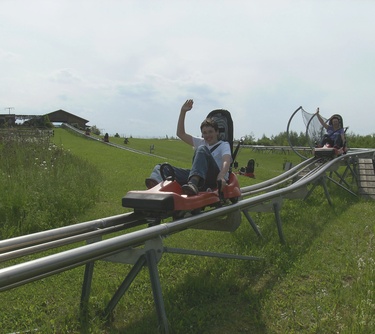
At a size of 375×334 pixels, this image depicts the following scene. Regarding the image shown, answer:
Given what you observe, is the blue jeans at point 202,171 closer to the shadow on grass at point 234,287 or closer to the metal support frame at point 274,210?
the shadow on grass at point 234,287

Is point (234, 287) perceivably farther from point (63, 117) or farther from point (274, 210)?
point (63, 117)

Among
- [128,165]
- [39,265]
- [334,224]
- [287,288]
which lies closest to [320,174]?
[334,224]

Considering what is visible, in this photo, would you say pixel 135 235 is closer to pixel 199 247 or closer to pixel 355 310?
pixel 355 310

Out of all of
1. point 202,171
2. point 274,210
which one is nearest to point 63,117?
point 274,210

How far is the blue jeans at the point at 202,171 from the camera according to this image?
3.86m

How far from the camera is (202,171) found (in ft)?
12.6

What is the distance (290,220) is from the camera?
662 cm

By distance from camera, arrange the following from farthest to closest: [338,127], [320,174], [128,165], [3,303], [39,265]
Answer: [128,165] → [338,127] → [320,174] → [3,303] → [39,265]

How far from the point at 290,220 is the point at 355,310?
3222 mm

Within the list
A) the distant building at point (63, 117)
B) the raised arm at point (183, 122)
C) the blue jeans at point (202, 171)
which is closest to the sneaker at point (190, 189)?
the blue jeans at point (202, 171)

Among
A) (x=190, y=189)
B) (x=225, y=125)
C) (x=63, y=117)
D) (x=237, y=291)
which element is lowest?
Answer: (x=237, y=291)

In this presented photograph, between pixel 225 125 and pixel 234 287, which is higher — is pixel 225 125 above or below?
above

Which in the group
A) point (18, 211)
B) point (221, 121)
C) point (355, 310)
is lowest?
point (355, 310)

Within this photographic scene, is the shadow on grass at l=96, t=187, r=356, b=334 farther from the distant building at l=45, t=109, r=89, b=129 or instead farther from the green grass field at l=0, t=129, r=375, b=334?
the distant building at l=45, t=109, r=89, b=129
